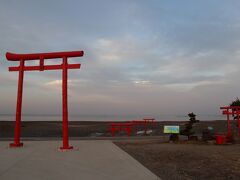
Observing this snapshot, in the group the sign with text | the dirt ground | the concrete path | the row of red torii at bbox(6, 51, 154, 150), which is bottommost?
the dirt ground

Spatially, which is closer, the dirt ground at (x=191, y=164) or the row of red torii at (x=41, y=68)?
the dirt ground at (x=191, y=164)

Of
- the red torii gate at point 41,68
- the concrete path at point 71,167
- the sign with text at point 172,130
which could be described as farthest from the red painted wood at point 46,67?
the sign with text at point 172,130

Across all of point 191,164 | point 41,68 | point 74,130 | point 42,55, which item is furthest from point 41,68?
point 74,130

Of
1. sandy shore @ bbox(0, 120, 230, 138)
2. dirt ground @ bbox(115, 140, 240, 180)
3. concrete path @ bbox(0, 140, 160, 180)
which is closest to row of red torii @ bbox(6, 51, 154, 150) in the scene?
concrete path @ bbox(0, 140, 160, 180)

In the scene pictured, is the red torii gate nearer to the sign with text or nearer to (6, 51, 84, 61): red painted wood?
(6, 51, 84, 61): red painted wood

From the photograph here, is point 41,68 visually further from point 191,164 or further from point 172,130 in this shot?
point 191,164

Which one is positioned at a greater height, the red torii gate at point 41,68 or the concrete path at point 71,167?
the red torii gate at point 41,68

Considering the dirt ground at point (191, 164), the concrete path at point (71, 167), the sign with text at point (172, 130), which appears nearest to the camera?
the concrete path at point (71, 167)

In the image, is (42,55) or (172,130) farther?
(172,130)

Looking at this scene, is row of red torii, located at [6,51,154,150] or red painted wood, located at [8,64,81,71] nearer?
row of red torii, located at [6,51,154,150]

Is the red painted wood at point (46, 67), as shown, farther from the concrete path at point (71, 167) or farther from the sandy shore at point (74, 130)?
the sandy shore at point (74, 130)

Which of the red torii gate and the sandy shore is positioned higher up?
the red torii gate

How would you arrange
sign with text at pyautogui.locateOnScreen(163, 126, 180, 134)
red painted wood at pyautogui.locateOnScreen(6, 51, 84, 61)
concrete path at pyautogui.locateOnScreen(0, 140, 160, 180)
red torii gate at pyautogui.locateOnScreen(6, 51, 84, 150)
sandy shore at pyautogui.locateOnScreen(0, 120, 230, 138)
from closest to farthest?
1. concrete path at pyautogui.locateOnScreen(0, 140, 160, 180)
2. red torii gate at pyautogui.locateOnScreen(6, 51, 84, 150)
3. red painted wood at pyautogui.locateOnScreen(6, 51, 84, 61)
4. sign with text at pyautogui.locateOnScreen(163, 126, 180, 134)
5. sandy shore at pyautogui.locateOnScreen(0, 120, 230, 138)

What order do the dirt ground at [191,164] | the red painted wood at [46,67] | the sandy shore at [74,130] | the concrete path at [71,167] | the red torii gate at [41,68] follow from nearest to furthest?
1. the concrete path at [71,167]
2. the dirt ground at [191,164]
3. the red torii gate at [41,68]
4. the red painted wood at [46,67]
5. the sandy shore at [74,130]
